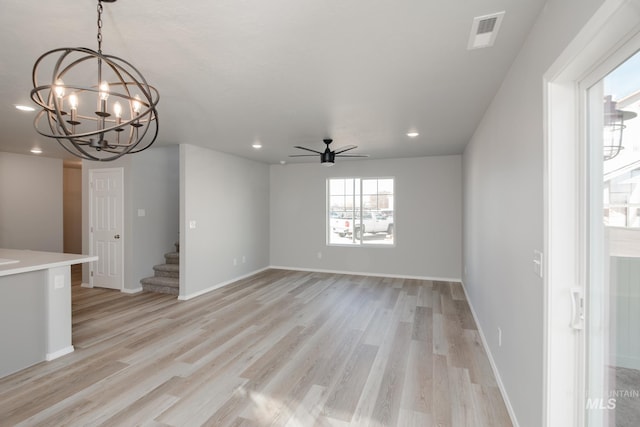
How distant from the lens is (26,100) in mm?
2893

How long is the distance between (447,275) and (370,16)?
5.51m

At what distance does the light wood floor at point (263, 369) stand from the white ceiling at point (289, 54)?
2.50 meters

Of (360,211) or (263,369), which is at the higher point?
(360,211)

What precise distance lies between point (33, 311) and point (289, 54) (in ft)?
11.0

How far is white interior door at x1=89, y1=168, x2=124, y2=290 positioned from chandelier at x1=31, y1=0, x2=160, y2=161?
190 cm

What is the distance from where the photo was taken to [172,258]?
5.74 m

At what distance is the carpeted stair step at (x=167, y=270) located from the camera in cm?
539

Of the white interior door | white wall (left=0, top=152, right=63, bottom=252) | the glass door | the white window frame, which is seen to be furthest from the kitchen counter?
the white window frame

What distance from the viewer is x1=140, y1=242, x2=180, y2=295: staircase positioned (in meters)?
5.18

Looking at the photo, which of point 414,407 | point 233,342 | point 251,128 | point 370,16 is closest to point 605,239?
point 370,16

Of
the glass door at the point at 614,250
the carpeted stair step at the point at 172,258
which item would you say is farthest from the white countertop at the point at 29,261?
the glass door at the point at 614,250

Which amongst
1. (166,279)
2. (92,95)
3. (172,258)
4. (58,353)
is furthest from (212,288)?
(92,95)

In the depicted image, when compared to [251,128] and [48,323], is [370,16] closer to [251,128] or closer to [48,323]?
[251,128]

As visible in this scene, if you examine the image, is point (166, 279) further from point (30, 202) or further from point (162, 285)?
point (30, 202)
